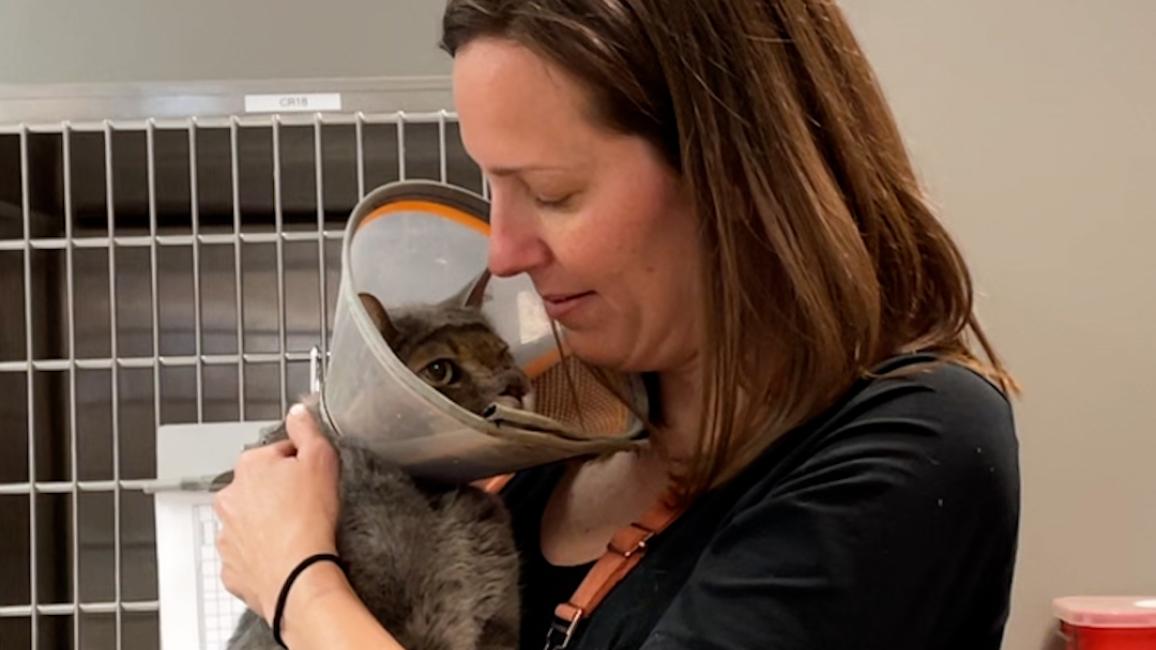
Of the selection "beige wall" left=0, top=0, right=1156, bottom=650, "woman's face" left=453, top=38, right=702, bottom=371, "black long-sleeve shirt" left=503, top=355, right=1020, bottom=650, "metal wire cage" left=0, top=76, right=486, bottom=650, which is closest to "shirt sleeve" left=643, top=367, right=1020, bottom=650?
"black long-sleeve shirt" left=503, top=355, right=1020, bottom=650

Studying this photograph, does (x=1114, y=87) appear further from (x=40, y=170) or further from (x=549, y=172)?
(x=40, y=170)

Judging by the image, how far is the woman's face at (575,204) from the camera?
0.78 m

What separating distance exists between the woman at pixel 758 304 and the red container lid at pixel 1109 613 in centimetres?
60

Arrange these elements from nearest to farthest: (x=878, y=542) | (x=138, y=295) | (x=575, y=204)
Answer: (x=878, y=542)
(x=575, y=204)
(x=138, y=295)

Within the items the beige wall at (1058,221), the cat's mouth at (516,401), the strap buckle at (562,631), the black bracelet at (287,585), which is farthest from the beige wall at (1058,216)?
the black bracelet at (287,585)

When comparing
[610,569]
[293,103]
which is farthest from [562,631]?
[293,103]

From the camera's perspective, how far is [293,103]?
1.23 metres

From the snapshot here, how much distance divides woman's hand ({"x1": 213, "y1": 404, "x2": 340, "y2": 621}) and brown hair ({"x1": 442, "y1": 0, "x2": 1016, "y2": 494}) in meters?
0.26

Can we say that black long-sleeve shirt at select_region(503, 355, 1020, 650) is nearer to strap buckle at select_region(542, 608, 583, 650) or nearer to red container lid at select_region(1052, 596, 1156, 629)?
strap buckle at select_region(542, 608, 583, 650)

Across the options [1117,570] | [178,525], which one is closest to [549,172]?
[178,525]

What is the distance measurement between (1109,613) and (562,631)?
0.74 m

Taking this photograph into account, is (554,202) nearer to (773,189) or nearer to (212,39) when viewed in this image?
(773,189)

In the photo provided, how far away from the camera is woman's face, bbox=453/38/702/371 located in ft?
2.57

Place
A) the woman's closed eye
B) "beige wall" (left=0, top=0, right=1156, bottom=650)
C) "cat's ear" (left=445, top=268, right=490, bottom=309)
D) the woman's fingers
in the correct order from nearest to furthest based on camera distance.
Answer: the woman's closed eye
the woman's fingers
"cat's ear" (left=445, top=268, right=490, bottom=309)
"beige wall" (left=0, top=0, right=1156, bottom=650)
